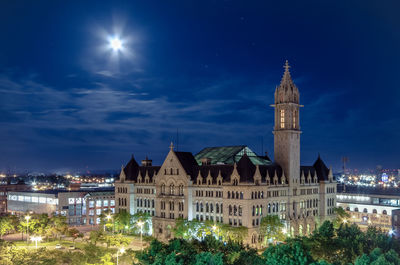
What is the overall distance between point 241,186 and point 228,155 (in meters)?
Answer: 24.6

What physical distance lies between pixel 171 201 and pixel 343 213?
179ft

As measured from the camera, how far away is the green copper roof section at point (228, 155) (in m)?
143

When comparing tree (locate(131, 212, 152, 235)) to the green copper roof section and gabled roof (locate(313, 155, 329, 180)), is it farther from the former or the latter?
gabled roof (locate(313, 155, 329, 180))

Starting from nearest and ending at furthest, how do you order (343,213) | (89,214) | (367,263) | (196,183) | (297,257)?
1. (367,263)
2. (297,257)
3. (196,183)
4. (343,213)
5. (89,214)

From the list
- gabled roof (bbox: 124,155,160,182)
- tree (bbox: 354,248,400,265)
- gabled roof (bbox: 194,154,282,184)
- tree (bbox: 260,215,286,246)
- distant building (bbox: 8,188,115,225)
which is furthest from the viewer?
distant building (bbox: 8,188,115,225)

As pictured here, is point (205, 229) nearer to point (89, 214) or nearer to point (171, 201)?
point (171, 201)

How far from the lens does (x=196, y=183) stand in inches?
5364

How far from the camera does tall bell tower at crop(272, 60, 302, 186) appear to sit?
454 feet

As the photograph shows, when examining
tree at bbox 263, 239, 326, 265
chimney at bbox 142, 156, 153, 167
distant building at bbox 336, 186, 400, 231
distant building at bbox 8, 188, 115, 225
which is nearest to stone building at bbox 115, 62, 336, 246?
chimney at bbox 142, 156, 153, 167

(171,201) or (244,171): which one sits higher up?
(244,171)

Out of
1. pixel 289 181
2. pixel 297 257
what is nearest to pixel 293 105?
pixel 289 181

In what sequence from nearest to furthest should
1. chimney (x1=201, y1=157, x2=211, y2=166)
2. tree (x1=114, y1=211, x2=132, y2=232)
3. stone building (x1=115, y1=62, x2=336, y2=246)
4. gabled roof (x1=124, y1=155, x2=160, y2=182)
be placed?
stone building (x1=115, y1=62, x2=336, y2=246) → tree (x1=114, y1=211, x2=132, y2=232) → chimney (x1=201, y1=157, x2=211, y2=166) → gabled roof (x1=124, y1=155, x2=160, y2=182)

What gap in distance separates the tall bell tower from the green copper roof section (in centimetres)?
735

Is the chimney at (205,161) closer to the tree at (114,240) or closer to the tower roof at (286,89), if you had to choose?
the tower roof at (286,89)
